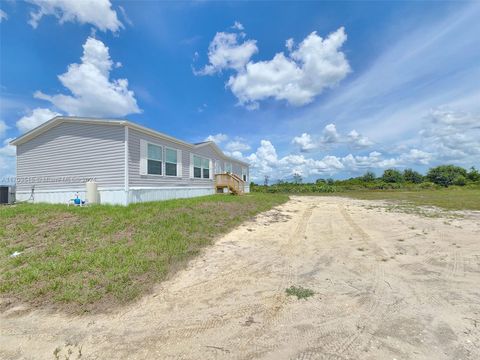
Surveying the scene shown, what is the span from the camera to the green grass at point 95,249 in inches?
142

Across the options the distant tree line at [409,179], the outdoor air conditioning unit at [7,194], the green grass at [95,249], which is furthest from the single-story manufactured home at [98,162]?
the distant tree line at [409,179]

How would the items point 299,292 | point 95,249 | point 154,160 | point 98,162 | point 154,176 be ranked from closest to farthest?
point 299,292
point 95,249
point 98,162
point 154,176
point 154,160

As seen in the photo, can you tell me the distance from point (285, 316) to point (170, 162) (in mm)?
11480

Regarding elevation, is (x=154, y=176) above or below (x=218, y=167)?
below

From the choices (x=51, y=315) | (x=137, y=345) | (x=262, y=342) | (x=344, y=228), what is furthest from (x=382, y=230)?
(x=51, y=315)

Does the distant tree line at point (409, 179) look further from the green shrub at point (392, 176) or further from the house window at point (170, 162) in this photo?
the house window at point (170, 162)

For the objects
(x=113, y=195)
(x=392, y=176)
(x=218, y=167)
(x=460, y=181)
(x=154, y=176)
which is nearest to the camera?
(x=113, y=195)

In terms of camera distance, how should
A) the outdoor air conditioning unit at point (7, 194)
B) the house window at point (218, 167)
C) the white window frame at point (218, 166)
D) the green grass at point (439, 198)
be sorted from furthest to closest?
the house window at point (218, 167) → the white window frame at point (218, 166) → the green grass at point (439, 198) → the outdoor air conditioning unit at point (7, 194)

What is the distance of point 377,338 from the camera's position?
245cm

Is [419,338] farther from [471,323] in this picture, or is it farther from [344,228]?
[344,228]

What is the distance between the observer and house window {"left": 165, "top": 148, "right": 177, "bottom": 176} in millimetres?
12960

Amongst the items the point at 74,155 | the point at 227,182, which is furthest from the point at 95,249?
the point at 227,182

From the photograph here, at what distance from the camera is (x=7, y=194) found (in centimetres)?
1221

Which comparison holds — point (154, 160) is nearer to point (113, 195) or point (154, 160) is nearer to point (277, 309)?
point (113, 195)
